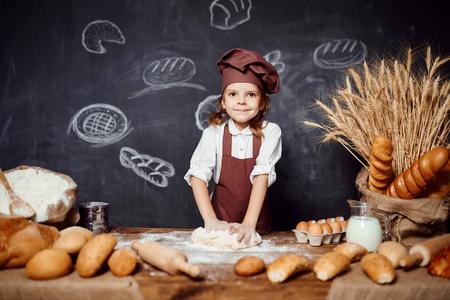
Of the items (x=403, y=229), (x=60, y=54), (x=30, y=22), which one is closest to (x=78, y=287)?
(x=403, y=229)

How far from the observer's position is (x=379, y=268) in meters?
0.95

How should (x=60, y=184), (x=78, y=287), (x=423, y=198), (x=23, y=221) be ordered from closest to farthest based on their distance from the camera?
(x=78, y=287) < (x=23, y=221) < (x=423, y=198) < (x=60, y=184)

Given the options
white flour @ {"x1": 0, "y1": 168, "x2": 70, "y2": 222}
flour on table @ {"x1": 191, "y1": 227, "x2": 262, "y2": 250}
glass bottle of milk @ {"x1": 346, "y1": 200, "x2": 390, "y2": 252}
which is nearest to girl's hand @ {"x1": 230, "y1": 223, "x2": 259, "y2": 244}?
flour on table @ {"x1": 191, "y1": 227, "x2": 262, "y2": 250}

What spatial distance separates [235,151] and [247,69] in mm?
455

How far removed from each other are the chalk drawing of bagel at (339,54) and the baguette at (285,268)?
5.89 ft

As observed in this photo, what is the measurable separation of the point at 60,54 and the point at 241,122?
155 centimetres

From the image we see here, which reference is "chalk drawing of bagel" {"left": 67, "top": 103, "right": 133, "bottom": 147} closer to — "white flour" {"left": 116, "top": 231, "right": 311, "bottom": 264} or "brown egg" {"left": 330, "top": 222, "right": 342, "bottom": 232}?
"white flour" {"left": 116, "top": 231, "right": 311, "bottom": 264}

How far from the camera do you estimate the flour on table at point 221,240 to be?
4.13 feet

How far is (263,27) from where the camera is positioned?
241 centimetres

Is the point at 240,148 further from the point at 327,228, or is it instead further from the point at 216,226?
the point at 327,228

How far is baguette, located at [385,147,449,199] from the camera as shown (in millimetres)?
1180

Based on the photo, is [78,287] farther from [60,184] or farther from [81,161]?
[81,161]

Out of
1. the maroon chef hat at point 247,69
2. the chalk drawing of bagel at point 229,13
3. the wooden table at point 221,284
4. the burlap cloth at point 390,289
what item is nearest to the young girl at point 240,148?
the maroon chef hat at point 247,69

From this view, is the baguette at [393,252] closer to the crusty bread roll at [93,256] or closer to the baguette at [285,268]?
the baguette at [285,268]
